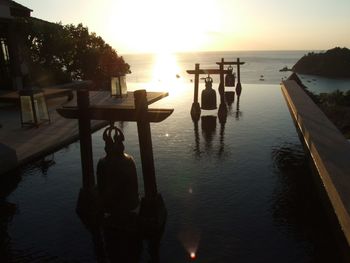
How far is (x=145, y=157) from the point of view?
288 inches

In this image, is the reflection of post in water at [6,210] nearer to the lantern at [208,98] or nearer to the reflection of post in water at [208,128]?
the reflection of post in water at [208,128]

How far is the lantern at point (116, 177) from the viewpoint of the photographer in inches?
278

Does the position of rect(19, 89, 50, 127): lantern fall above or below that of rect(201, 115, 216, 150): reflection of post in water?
above

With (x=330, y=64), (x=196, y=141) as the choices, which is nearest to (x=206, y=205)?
(x=196, y=141)

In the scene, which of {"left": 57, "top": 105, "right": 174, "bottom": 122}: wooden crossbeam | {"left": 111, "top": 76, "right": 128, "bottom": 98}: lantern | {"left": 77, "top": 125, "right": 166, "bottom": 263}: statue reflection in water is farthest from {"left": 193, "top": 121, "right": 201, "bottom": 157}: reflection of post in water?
{"left": 57, "top": 105, "right": 174, "bottom": 122}: wooden crossbeam

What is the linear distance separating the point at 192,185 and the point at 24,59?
76.5ft

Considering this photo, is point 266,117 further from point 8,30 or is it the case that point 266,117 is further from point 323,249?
point 8,30

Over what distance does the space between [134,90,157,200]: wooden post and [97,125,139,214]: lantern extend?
34cm

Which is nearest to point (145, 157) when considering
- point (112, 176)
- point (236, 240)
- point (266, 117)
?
point (112, 176)

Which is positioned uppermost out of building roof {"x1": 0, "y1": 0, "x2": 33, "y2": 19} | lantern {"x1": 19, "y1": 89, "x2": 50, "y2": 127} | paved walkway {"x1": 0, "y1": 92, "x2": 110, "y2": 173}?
building roof {"x1": 0, "y1": 0, "x2": 33, "y2": 19}

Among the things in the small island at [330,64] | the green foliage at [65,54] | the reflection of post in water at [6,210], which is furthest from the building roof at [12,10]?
the small island at [330,64]

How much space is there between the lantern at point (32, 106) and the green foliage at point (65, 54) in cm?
865

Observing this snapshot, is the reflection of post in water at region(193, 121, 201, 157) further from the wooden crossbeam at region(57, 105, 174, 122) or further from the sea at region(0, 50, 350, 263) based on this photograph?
the wooden crossbeam at region(57, 105, 174, 122)

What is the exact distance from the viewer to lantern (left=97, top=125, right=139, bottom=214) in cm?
707
